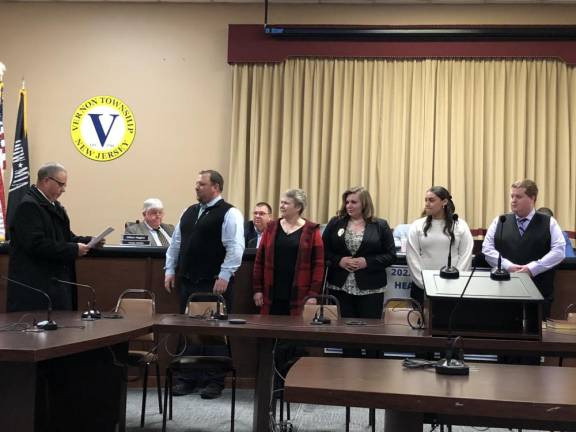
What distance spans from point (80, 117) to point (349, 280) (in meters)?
4.72

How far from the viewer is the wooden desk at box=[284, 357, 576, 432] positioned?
2143 millimetres

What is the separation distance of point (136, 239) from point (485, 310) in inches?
134

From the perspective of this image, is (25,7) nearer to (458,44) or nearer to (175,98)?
(175,98)

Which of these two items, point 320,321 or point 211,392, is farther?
point 211,392

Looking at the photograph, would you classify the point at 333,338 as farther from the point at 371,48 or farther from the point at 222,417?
the point at 371,48

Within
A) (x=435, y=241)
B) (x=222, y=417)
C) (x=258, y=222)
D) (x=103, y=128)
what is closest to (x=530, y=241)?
(x=435, y=241)

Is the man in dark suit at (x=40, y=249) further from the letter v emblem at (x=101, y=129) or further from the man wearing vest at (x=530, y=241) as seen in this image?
the letter v emblem at (x=101, y=129)

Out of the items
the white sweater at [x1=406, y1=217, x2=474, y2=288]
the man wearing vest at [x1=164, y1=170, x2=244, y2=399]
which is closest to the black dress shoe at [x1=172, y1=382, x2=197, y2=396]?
the man wearing vest at [x1=164, y1=170, x2=244, y2=399]

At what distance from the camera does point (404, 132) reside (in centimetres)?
850

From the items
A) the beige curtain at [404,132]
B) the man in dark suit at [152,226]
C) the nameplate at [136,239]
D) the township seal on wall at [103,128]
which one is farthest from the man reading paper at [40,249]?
the township seal on wall at [103,128]

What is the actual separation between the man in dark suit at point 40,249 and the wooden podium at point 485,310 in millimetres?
2273

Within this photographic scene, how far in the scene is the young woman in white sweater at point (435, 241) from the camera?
5.41 m

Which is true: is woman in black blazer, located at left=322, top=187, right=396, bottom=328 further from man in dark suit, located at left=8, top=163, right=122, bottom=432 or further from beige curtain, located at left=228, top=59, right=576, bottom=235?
beige curtain, located at left=228, top=59, right=576, bottom=235

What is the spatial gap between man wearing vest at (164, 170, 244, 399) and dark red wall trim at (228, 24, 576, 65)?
10.9 feet
